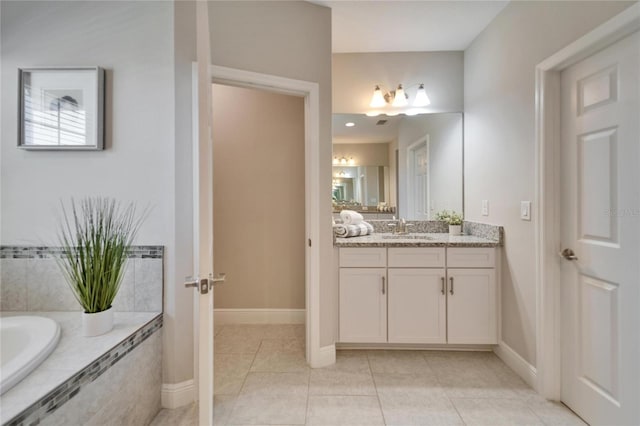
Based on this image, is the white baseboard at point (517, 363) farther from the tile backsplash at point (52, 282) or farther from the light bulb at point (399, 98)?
the tile backsplash at point (52, 282)

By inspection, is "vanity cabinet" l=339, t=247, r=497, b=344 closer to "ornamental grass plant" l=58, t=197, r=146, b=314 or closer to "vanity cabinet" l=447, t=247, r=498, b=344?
"vanity cabinet" l=447, t=247, r=498, b=344

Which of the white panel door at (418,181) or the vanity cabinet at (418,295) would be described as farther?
the white panel door at (418,181)

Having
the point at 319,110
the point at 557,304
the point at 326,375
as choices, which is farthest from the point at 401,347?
the point at 319,110

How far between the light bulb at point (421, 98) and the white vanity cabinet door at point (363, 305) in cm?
161

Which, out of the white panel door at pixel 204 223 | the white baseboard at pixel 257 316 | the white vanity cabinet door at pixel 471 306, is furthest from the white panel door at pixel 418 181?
the white panel door at pixel 204 223

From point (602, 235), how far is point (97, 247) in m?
2.53

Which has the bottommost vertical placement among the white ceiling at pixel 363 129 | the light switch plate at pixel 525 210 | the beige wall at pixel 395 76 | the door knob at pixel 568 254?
the door knob at pixel 568 254

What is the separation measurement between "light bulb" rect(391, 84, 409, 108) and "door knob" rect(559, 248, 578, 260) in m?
1.77

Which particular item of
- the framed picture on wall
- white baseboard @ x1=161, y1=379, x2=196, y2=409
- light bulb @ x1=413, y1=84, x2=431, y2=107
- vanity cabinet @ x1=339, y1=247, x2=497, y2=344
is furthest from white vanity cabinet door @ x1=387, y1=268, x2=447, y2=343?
the framed picture on wall

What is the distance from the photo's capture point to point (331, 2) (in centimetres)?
211

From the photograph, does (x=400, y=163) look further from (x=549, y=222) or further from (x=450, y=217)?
(x=549, y=222)

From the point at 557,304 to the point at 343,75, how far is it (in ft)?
7.90

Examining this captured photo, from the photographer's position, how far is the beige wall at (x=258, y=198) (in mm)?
2957

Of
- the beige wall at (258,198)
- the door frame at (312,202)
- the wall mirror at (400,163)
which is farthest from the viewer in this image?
the beige wall at (258,198)
